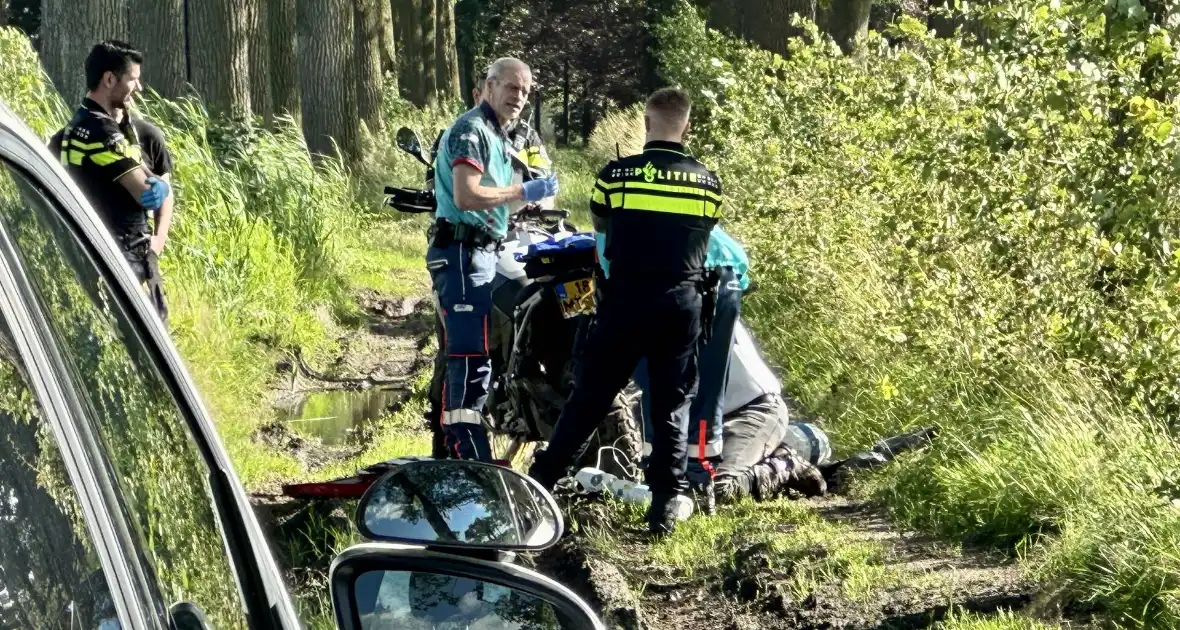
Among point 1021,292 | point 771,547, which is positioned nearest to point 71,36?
point 1021,292

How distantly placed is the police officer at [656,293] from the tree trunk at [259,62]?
9218 millimetres

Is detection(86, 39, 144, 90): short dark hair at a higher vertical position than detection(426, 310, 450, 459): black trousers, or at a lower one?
higher

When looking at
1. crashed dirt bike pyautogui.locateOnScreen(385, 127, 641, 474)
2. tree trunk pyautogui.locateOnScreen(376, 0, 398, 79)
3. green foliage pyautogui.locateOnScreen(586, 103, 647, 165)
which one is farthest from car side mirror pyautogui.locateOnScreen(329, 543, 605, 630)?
tree trunk pyautogui.locateOnScreen(376, 0, 398, 79)

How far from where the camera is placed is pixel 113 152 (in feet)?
23.7

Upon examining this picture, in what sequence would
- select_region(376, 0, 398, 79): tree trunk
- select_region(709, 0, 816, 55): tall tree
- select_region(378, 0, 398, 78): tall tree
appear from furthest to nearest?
select_region(378, 0, 398, 78): tall tree, select_region(376, 0, 398, 79): tree trunk, select_region(709, 0, 816, 55): tall tree

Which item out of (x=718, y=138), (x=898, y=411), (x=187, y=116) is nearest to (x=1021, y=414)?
(x=898, y=411)

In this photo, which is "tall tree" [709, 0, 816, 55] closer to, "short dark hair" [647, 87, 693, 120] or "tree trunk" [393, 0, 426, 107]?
"short dark hair" [647, 87, 693, 120]

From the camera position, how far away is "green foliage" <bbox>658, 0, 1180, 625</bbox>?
584cm

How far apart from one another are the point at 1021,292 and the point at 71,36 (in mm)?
6689

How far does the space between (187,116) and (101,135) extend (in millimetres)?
5391

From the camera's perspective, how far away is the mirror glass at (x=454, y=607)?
2705 millimetres

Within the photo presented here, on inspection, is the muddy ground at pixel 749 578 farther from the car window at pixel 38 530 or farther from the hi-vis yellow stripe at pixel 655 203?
the car window at pixel 38 530

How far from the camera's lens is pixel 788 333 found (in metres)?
11.6

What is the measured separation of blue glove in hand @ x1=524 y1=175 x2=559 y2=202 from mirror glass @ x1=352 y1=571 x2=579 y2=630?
4.80 metres
